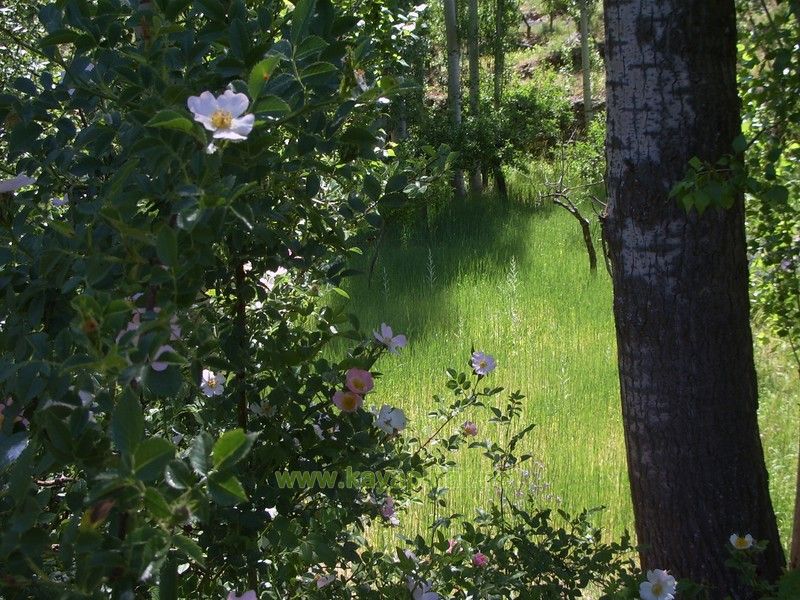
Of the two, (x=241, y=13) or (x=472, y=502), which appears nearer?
(x=241, y=13)

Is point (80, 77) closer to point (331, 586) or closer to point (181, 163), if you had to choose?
point (181, 163)

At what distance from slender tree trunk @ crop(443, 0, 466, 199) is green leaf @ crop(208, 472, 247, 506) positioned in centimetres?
1069

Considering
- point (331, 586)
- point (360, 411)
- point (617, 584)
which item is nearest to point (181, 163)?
point (360, 411)

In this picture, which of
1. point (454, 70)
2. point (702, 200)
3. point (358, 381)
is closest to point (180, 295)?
point (358, 381)

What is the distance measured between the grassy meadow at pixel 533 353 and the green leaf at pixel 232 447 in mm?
1996

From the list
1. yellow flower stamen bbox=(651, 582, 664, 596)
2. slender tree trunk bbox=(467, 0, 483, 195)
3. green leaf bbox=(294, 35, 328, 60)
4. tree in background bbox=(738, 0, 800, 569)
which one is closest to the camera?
green leaf bbox=(294, 35, 328, 60)

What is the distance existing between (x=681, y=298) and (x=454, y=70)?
1018 centimetres

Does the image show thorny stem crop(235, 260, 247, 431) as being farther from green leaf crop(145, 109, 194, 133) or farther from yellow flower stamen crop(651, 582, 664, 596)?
yellow flower stamen crop(651, 582, 664, 596)

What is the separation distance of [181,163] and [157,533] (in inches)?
12.9

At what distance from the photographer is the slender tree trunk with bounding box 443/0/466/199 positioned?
11539 millimetres

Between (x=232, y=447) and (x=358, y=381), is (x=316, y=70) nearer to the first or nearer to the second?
(x=232, y=447)

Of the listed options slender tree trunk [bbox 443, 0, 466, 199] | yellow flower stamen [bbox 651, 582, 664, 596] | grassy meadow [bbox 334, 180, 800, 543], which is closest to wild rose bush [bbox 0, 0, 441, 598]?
yellow flower stamen [bbox 651, 582, 664, 596]

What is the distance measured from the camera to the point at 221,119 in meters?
0.80

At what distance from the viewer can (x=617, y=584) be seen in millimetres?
1699
